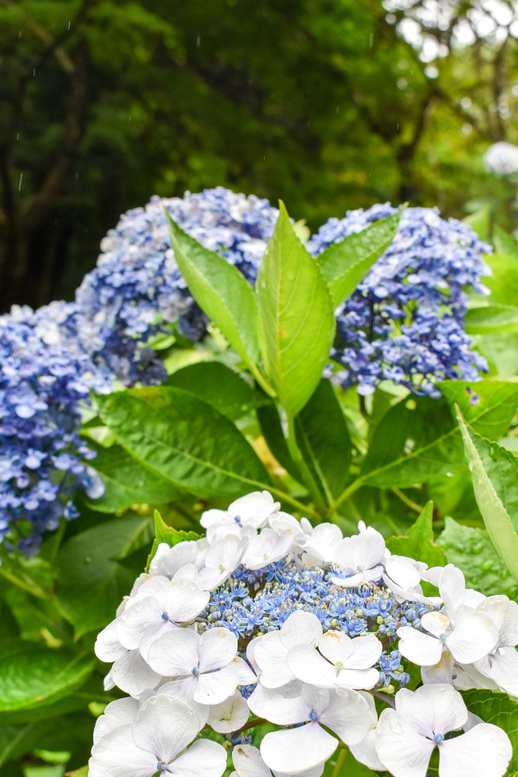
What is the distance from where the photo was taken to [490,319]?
2.67 feet

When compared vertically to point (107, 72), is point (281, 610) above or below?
below

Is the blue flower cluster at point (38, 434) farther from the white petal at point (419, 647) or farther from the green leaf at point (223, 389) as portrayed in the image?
the white petal at point (419, 647)

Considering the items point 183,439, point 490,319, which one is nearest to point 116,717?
point 183,439

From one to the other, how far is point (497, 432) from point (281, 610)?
352 mm

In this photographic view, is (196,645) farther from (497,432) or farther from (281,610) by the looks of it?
(497,432)

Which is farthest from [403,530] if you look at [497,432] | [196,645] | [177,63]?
[177,63]

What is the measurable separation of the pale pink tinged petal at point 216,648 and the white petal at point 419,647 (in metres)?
0.09

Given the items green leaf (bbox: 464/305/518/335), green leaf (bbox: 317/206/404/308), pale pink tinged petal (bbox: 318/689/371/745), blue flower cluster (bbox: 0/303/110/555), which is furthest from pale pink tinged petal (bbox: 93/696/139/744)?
green leaf (bbox: 464/305/518/335)

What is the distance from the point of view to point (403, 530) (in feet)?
2.35

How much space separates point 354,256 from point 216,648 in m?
0.47

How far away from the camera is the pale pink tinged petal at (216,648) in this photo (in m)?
0.37

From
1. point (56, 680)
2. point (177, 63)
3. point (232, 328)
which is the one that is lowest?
point (56, 680)

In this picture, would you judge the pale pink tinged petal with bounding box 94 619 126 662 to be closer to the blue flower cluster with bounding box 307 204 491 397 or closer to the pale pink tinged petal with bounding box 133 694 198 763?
the pale pink tinged petal with bounding box 133 694 198 763

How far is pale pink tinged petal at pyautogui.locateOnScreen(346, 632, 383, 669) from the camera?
0.36m
